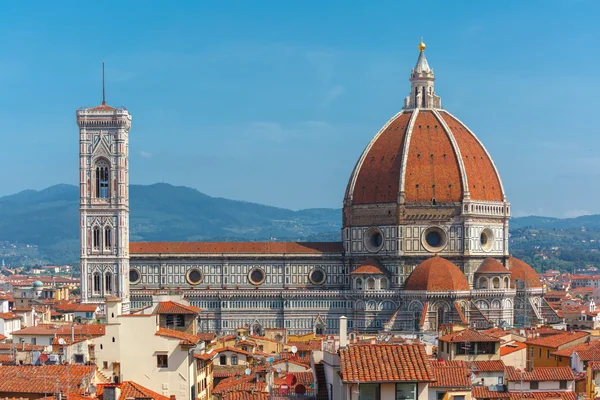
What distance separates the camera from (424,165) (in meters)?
104

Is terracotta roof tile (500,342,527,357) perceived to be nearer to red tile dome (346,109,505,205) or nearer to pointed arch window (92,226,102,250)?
red tile dome (346,109,505,205)

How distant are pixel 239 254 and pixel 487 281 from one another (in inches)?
778

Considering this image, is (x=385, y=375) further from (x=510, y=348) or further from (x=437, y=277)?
(x=437, y=277)

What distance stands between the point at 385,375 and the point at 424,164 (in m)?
85.1

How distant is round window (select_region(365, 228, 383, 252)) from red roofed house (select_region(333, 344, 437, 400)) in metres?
84.0

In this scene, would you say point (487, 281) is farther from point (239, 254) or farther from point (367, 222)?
point (239, 254)

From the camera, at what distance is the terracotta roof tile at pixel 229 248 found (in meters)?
105

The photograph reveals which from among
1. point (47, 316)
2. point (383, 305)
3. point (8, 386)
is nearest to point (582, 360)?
point (8, 386)

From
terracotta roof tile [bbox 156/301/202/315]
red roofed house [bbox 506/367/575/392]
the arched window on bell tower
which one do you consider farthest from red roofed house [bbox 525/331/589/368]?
the arched window on bell tower

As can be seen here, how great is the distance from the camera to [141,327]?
111ft

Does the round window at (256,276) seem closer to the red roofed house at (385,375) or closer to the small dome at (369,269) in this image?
the small dome at (369,269)

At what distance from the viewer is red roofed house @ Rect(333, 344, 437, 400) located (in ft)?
65.7

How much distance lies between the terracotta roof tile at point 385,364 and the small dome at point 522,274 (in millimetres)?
83849

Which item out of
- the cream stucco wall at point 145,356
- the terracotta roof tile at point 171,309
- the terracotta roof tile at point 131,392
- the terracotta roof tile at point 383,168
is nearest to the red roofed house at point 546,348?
the terracotta roof tile at point 171,309
